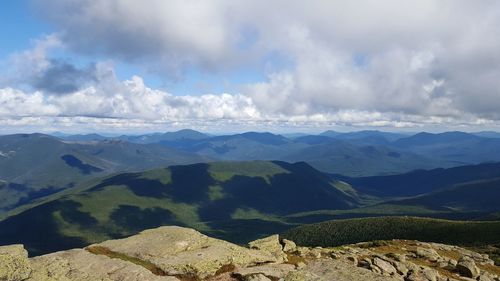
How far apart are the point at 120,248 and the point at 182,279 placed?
47.8 ft

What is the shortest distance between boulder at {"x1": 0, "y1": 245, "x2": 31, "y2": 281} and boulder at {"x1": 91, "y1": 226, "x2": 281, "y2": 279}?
1238cm

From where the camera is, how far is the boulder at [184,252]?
175 feet

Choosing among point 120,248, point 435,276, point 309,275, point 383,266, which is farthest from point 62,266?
point 435,276

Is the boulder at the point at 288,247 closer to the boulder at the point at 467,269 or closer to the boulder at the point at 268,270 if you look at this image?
the boulder at the point at 268,270

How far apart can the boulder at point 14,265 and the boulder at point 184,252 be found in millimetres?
12376

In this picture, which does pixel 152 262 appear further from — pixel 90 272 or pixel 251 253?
pixel 251 253

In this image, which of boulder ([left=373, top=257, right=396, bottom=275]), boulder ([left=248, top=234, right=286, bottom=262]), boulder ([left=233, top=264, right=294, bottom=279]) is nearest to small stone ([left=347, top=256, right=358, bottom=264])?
boulder ([left=373, top=257, right=396, bottom=275])

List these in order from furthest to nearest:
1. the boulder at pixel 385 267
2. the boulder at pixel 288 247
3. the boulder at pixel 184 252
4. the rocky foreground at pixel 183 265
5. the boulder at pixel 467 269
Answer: the boulder at pixel 288 247, the boulder at pixel 467 269, the boulder at pixel 385 267, the boulder at pixel 184 252, the rocky foreground at pixel 183 265

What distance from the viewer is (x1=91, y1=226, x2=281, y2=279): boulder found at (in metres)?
53.4

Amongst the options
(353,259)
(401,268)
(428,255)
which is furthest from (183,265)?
(428,255)

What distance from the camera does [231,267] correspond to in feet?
181

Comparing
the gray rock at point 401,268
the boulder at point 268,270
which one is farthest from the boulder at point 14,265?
the gray rock at point 401,268

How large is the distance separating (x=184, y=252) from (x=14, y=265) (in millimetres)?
20841

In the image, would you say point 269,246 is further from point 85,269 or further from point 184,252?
point 85,269
